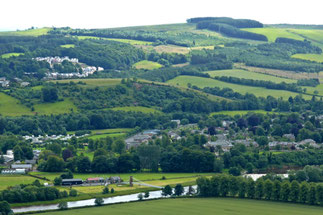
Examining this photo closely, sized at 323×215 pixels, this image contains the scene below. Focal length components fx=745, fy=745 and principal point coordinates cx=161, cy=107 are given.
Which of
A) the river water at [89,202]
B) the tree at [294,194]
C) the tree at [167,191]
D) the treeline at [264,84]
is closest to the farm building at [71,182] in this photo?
the river water at [89,202]

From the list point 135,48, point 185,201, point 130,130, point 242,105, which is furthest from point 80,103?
point 135,48

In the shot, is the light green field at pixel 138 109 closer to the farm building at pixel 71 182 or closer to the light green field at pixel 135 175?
the light green field at pixel 135 175

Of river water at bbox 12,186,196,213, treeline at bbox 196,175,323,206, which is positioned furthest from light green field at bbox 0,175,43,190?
treeline at bbox 196,175,323,206

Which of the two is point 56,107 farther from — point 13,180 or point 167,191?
point 167,191

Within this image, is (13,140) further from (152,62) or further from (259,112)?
(152,62)

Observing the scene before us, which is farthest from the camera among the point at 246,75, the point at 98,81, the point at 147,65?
the point at 147,65

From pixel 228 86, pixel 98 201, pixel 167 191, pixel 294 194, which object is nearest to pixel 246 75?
pixel 228 86

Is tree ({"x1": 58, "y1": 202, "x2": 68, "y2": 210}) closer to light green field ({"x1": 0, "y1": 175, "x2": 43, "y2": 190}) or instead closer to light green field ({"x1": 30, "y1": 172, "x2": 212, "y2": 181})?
light green field ({"x1": 0, "y1": 175, "x2": 43, "y2": 190})
